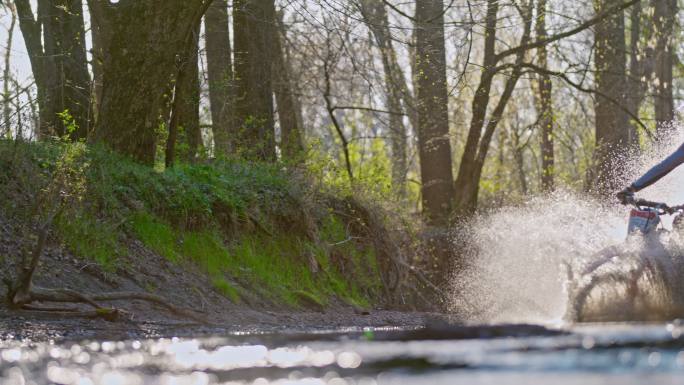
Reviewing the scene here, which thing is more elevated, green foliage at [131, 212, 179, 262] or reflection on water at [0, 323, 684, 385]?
green foliage at [131, 212, 179, 262]

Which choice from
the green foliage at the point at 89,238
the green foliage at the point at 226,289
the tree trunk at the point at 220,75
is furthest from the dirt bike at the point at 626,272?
the tree trunk at the point at 220,75

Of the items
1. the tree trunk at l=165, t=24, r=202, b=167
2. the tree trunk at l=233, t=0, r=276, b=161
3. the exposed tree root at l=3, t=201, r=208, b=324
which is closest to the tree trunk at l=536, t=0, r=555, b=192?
the tree trunk at l=233, t=0, r=276, b=161

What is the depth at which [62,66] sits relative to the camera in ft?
57.3

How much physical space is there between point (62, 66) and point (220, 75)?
3.25 metres

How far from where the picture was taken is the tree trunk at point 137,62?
49.6 ft

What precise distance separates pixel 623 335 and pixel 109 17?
372 inches

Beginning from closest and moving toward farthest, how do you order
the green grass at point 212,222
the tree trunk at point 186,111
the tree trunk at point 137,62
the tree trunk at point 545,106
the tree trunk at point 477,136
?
1. the green grass at point 212,222
2. the tree trunk at point 137,62
3. the tree trunk at point 186,111
4. the tree trunk at point 477,136
5. the tree trunk at point 545,106

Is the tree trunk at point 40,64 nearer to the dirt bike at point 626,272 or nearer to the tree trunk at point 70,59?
the tree trunk at point 70,59

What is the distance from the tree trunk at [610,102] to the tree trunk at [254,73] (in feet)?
25.9

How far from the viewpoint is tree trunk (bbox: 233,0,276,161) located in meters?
19.9

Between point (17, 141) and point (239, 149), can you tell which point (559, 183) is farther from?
point (17, 141)

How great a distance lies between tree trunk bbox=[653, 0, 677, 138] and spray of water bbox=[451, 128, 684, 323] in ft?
32.0

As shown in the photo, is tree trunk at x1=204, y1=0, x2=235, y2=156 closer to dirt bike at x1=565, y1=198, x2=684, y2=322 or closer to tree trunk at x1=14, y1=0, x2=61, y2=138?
tree trunk at x1=14, y1=0, x2=61, y2=138

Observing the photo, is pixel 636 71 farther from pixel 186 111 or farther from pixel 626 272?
pixel 626 272
